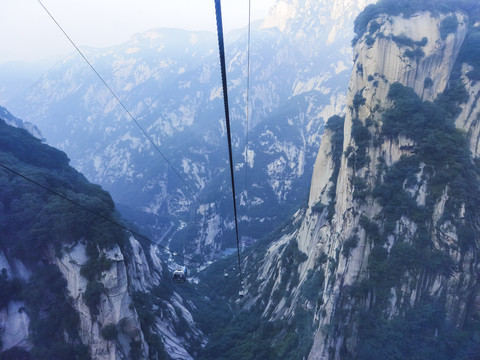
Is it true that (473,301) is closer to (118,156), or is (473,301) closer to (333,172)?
(333,172)

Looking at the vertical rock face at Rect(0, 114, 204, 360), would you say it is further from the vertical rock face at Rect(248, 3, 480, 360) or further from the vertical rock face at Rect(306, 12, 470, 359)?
the vertical rock face at Rect(248, 3, 480, 360)

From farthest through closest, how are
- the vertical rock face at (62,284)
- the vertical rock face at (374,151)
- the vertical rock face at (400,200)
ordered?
1. the vertical rock face at (374,151)
2. the vertical rock face at (400,200)
3. the vertical rock face at (62,284)

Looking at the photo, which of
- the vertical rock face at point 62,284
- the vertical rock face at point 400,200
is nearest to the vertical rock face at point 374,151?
the vertical rock face at point 400,200

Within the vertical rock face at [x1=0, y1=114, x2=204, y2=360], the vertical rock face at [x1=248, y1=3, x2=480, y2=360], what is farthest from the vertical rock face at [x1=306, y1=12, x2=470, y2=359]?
the vertical rock face at [x1=0, y1=114, x2=204, y2=360]

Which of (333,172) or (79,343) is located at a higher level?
(333,172)

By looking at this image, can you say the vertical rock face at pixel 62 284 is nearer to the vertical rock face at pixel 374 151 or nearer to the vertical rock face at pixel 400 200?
the vertical rock face at pixel 374 151

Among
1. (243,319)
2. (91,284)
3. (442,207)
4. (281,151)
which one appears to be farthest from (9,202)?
(281,151)

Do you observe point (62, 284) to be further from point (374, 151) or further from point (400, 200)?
point (374, 151)

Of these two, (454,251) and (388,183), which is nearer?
(454,251)
